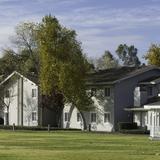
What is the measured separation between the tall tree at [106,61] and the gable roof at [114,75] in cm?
7332

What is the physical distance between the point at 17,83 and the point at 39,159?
7040cm

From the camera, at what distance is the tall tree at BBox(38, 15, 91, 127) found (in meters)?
79.5

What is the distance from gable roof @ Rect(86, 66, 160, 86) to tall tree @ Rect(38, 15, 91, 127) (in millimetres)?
2742

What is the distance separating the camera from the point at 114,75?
8469cm

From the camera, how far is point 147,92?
261 ft

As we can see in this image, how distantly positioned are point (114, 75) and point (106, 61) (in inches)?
3359

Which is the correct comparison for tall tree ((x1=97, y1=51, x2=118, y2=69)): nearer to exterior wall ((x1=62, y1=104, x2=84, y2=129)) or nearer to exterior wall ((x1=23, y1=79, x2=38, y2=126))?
exterior wall ((x1=23, y1=79, x2=38, y2=126))

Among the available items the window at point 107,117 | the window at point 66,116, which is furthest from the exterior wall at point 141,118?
the window at point 66,116

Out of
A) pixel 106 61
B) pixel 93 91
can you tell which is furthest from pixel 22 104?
pixel 106 61

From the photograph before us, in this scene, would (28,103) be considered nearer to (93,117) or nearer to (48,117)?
(48,117)

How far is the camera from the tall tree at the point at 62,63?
7950 cm

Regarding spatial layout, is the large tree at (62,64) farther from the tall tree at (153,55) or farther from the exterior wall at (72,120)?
the tall tree at (153,55)

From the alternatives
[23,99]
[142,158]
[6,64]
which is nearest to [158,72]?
[23,99]

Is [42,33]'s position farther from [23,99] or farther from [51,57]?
[23,99]
